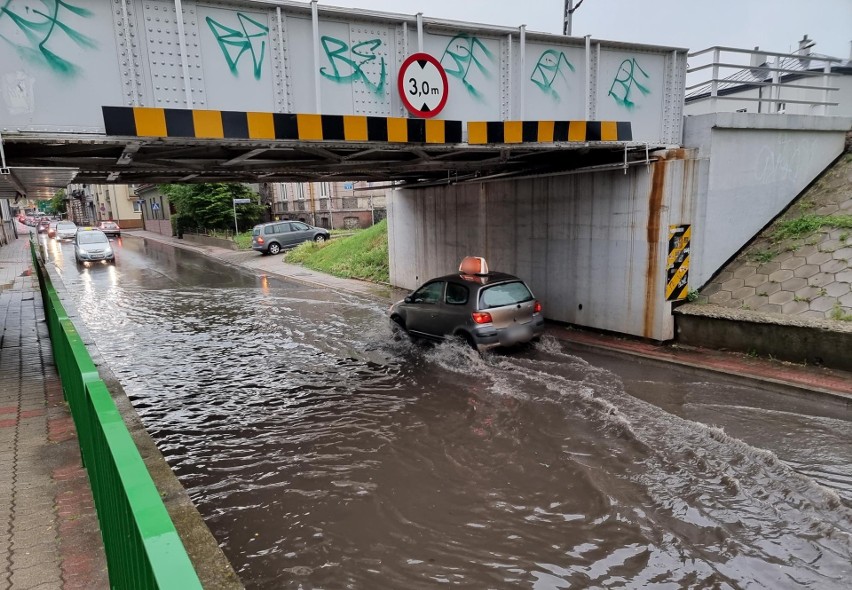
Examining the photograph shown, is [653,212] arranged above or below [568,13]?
below

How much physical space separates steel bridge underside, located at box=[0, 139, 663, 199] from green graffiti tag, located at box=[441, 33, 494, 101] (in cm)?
105

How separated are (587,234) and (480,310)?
11.3 ft

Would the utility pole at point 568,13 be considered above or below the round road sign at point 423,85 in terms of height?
above

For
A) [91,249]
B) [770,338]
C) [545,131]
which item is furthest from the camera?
[91,249]

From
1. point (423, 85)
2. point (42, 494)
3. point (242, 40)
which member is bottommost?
point (42, 494)

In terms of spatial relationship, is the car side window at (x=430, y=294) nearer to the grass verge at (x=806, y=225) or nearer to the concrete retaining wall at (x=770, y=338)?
the concrete retaining wall at (x=770, y=338)

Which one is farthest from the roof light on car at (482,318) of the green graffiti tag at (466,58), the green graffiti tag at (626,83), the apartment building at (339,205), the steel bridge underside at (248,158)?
the apartment building at (339,205)

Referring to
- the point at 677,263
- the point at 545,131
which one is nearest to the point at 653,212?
the point at 677,263

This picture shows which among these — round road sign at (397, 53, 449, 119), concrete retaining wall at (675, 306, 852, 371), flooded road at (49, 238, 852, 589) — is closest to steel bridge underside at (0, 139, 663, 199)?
round road sign at (397, 53, 449, 119)

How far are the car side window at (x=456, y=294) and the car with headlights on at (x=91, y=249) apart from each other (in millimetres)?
23627

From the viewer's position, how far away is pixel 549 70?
870 centimetres

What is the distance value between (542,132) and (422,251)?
28.5 feet

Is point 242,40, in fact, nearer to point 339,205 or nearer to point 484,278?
point 484,278

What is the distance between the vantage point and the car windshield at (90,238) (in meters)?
26.7
